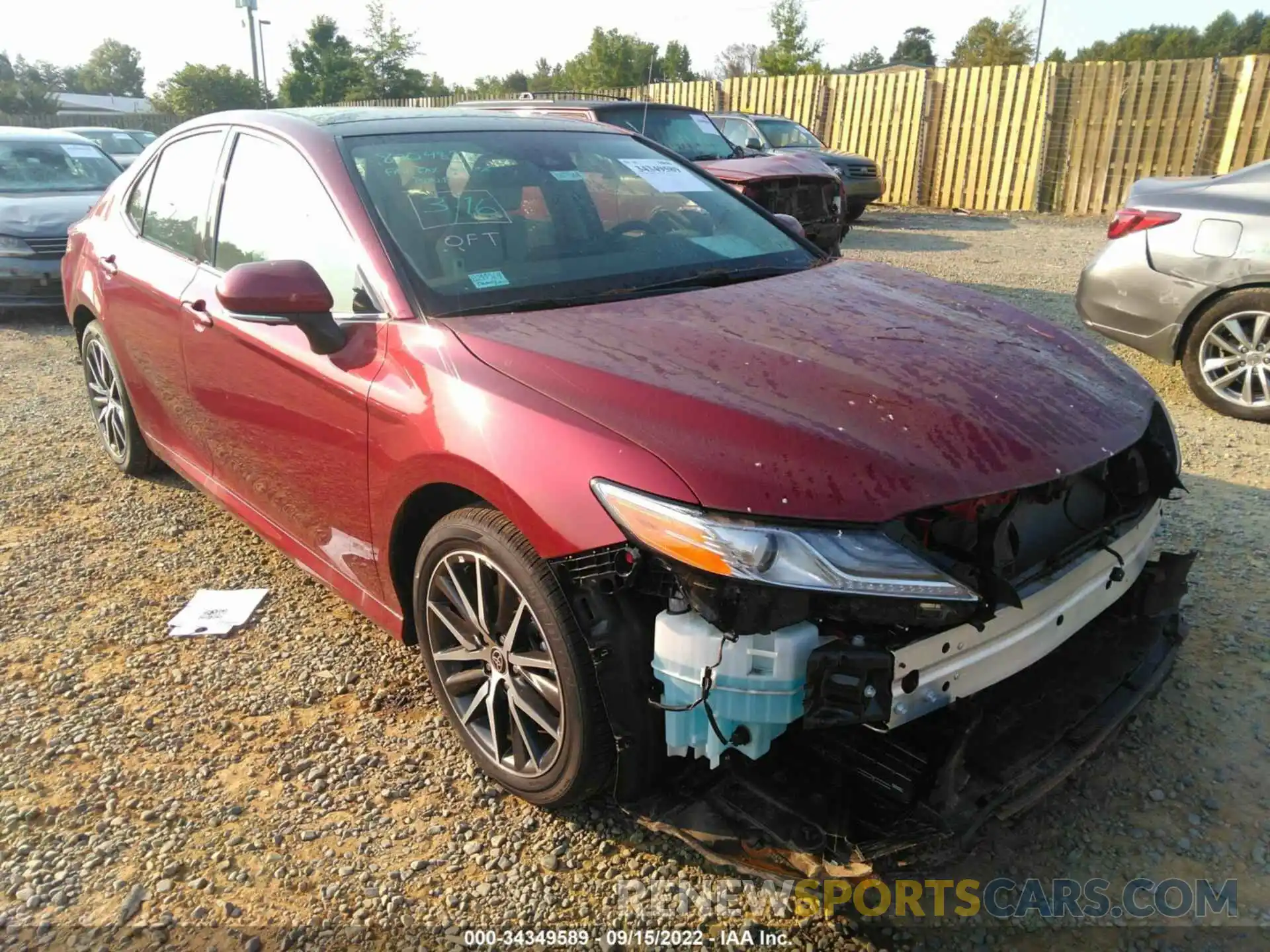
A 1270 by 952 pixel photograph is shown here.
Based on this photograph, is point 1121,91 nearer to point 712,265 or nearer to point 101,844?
point 712,265

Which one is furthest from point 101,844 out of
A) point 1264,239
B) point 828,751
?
point 1264,239

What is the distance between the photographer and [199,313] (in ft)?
10.8

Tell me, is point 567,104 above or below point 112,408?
above

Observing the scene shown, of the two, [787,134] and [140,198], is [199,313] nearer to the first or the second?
[140,198]

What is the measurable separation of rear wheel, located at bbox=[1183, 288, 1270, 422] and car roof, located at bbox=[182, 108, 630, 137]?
3932mm

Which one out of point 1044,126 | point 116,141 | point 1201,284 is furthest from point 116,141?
point 1201,284

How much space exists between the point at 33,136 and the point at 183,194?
26.5 ft

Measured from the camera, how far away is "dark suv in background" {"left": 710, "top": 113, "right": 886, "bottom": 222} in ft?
44.5

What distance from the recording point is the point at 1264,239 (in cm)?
516

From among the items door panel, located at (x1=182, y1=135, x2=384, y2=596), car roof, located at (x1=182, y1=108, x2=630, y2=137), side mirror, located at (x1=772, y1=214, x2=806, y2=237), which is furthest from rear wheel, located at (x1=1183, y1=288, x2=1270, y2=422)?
door panel, located at (x1=182, y1=135, x2=384, y2=596)

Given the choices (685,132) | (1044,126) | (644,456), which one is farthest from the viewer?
(1044,126)

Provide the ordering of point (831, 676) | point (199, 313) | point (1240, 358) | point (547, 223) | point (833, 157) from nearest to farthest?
1. point (831, 676)
2. point (547, 223)
3. point (199, 313)
4. point (1240, 358)
5. point (833, 157)

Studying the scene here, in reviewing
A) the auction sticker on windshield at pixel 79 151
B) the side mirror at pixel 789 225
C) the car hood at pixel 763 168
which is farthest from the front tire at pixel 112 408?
the auction sticker on windshield at pixel 79 151

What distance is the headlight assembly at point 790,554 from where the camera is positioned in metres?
1.77
